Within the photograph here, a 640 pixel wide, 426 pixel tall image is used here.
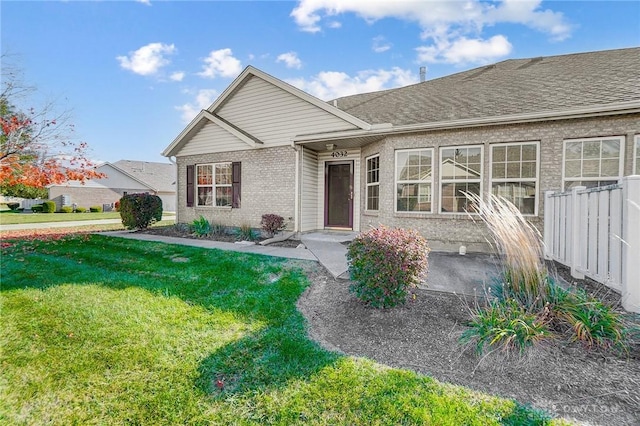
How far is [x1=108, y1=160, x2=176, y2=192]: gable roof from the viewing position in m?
37.4

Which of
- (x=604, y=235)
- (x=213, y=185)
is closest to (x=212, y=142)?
(x=213, y=185)

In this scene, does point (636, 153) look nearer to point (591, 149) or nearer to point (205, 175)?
point (591, 149)

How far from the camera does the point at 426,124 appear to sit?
784cm

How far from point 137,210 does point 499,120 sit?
495 inches

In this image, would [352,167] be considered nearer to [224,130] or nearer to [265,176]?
[265,176]

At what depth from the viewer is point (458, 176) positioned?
789cm

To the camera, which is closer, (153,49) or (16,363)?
(16,363)

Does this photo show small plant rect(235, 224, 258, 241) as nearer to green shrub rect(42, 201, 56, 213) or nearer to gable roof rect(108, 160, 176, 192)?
green shrub rect(42, 201, 56, 213)

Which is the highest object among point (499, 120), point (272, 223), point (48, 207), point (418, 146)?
point (499, 120)

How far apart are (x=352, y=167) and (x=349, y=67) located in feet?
16.8

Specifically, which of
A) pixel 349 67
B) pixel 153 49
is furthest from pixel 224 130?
pixel 349 67

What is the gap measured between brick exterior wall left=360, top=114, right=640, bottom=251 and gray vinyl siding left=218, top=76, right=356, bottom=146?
1900 mm

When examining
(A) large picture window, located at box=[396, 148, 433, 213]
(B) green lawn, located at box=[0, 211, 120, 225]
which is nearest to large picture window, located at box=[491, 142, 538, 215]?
(A) large picture window, located at box=[396, 148, 433, 213]

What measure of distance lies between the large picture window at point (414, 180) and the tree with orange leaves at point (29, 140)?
1249 centimetres
